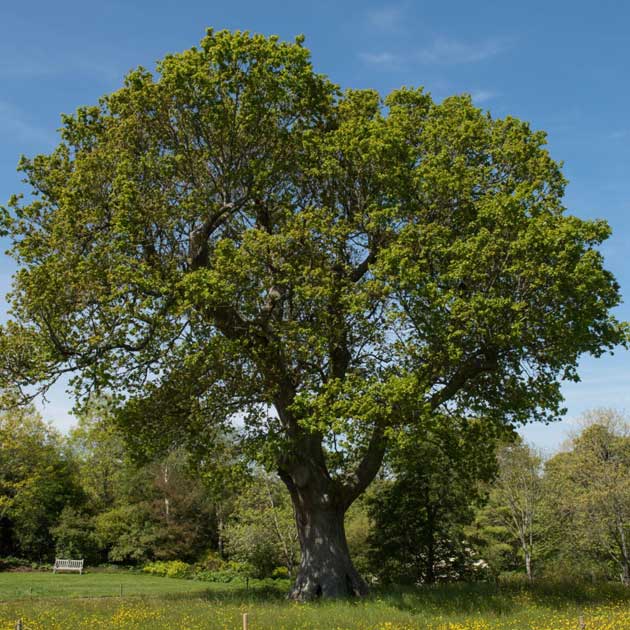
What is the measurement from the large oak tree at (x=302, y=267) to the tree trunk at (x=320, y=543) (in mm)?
70

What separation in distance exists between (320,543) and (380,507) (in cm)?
820

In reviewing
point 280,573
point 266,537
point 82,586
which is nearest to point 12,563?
point 82,586

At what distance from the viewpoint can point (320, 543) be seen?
20859 millimetres

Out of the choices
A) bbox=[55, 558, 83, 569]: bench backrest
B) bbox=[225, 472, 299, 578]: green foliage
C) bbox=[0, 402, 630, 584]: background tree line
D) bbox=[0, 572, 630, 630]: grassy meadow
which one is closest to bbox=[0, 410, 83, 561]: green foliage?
bbox=[0, 402, 630, 584]: background tree line

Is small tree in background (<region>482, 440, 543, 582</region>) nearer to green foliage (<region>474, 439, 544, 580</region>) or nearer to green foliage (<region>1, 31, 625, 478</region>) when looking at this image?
green foliage (<region>474, 439, 544, 580</region>)

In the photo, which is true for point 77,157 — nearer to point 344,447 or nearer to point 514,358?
point 344,447

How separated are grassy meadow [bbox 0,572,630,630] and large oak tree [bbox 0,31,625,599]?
8.81ft

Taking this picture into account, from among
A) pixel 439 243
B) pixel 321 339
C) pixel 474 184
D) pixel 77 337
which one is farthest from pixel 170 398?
pixel 474 184

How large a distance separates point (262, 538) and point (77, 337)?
23979 mm

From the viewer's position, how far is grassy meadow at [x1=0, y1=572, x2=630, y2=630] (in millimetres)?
14430

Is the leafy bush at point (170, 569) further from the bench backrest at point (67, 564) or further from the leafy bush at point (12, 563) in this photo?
→ the leafy bush at point (12, 563)

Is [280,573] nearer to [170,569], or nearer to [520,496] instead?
[170,569]

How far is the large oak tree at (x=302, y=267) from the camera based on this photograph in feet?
56.3

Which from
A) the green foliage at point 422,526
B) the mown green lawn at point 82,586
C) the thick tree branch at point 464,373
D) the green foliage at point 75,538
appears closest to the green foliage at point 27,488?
the green foliage at point 75,538
